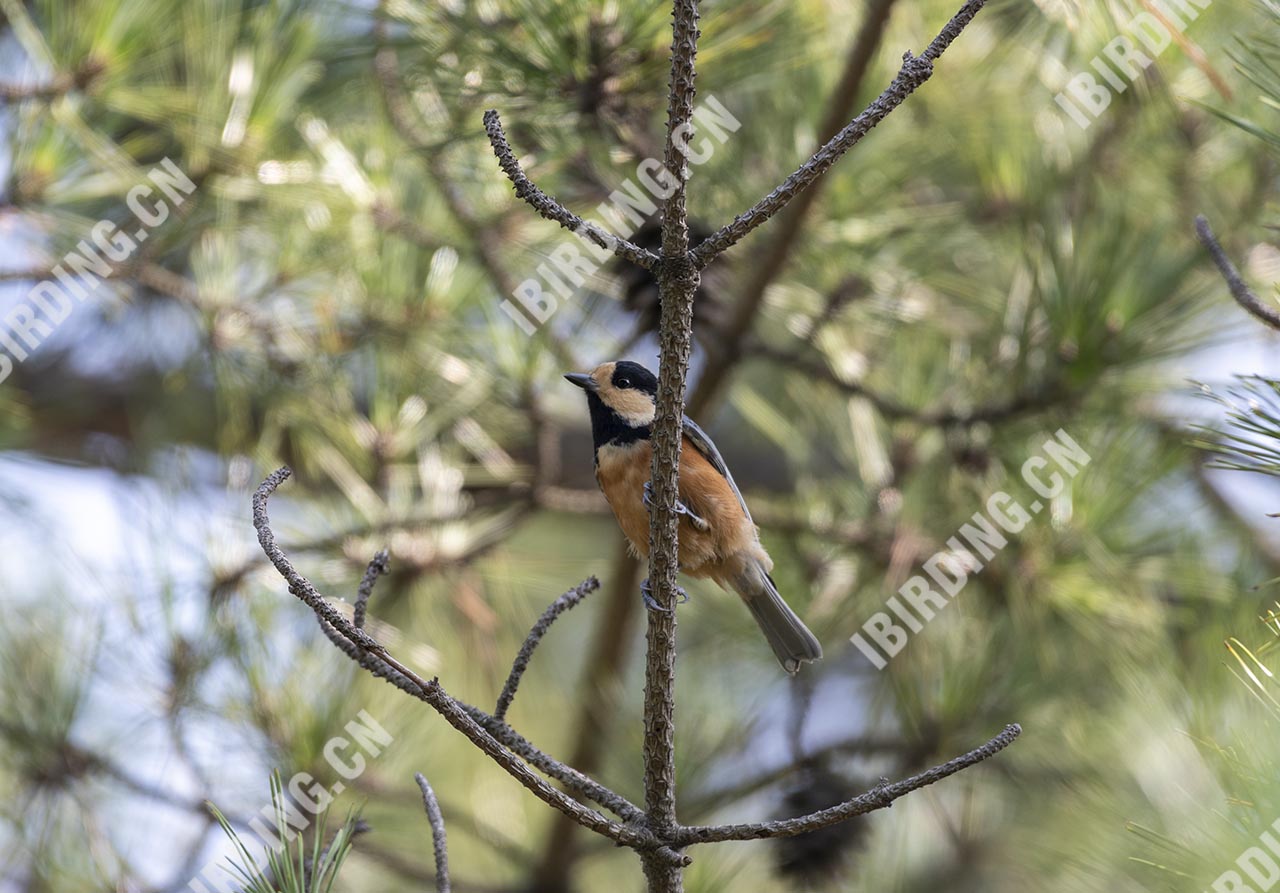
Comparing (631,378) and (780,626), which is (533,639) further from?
(780,626)

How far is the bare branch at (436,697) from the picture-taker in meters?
1.41

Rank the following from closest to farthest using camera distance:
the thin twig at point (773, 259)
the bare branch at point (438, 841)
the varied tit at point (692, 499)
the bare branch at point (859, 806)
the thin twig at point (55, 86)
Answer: the bare branch at point (859, 806) < the bare branch at point (438, 841) < the varied tit at point (692, 499) < the thin twig at point (55, 86) < the thin twig at point (773, 259)

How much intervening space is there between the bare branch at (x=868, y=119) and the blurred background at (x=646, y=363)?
1094mm

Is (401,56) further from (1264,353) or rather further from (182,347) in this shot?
(1264,353)

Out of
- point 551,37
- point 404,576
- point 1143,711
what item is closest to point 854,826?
point 1143,711

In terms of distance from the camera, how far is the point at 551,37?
251 cm

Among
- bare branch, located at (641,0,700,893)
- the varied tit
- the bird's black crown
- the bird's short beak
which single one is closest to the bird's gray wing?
the varied tit

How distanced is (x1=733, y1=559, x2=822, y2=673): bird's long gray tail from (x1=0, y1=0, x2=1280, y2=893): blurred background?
0.66 feet

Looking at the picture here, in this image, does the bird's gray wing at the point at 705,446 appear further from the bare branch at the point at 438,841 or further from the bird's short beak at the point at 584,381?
the bare branch at the point at 438,841

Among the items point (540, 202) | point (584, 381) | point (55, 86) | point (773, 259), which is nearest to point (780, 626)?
point (584, 381)

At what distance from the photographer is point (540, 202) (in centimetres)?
147

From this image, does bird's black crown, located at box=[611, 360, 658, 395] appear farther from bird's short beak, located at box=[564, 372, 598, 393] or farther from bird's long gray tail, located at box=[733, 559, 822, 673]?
bird's long gray tail, located at box=[733, 559, 822, 673]

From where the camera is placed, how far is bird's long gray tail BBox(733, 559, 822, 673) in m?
2.84

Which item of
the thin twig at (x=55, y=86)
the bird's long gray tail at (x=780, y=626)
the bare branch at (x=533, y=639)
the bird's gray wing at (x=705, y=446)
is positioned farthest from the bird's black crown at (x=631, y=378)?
the thin twig at (x=55, y=86)
